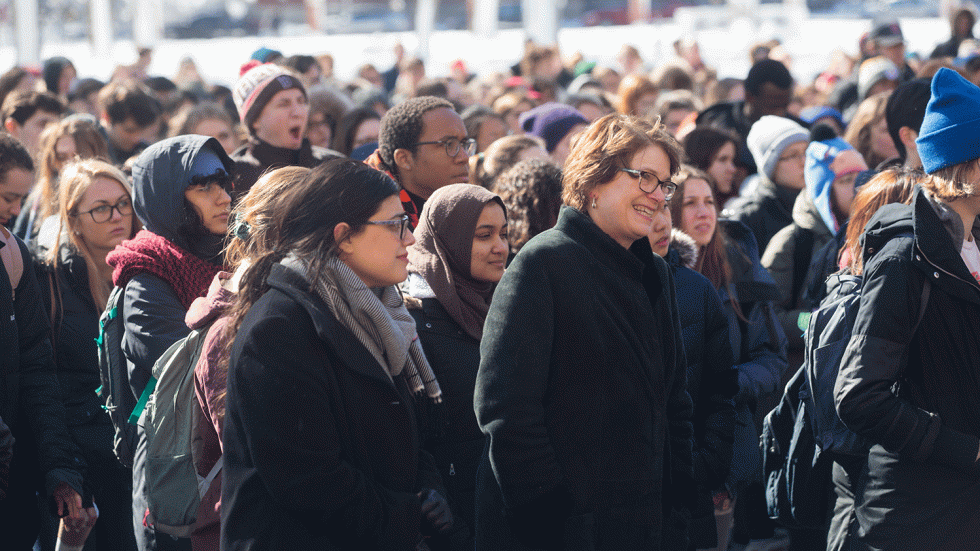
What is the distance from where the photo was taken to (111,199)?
4.08 meters

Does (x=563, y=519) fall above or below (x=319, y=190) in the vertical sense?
below

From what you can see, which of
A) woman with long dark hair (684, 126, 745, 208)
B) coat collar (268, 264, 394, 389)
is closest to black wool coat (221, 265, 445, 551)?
coat collar (268, 264, 394, 389)

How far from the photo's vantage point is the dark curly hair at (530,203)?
3.82m

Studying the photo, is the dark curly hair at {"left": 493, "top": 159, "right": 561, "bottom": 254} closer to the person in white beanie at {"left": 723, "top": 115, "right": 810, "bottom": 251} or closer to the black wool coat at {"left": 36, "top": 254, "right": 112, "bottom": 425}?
the black wool coat at {"left": 36, "top": 254, "right": 112, "bottom": 425}

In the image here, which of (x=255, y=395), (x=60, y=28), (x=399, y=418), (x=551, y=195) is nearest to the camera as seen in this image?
(x=255, y=395)

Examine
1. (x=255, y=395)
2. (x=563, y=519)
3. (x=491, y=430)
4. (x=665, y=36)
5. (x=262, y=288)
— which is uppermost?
(x=665, y=36)

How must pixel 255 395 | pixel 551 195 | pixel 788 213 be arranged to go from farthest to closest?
pixel 788 213 < pixel 551 195 < pixel 255 395

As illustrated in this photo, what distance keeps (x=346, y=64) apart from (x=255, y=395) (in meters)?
23.9

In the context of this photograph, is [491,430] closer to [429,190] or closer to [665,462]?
[665,462]

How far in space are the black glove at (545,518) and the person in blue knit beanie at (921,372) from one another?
868mm

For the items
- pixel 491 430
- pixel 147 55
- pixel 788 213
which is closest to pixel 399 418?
pixel 491 430

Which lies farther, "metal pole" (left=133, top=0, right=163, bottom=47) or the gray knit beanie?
"metal pole" (left=133, top=0, right=163, bottom=47)

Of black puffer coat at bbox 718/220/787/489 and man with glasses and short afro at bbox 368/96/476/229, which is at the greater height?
man with glasses and short afro at bbox 368/96/476/229

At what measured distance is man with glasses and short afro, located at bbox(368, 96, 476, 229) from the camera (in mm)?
4234
